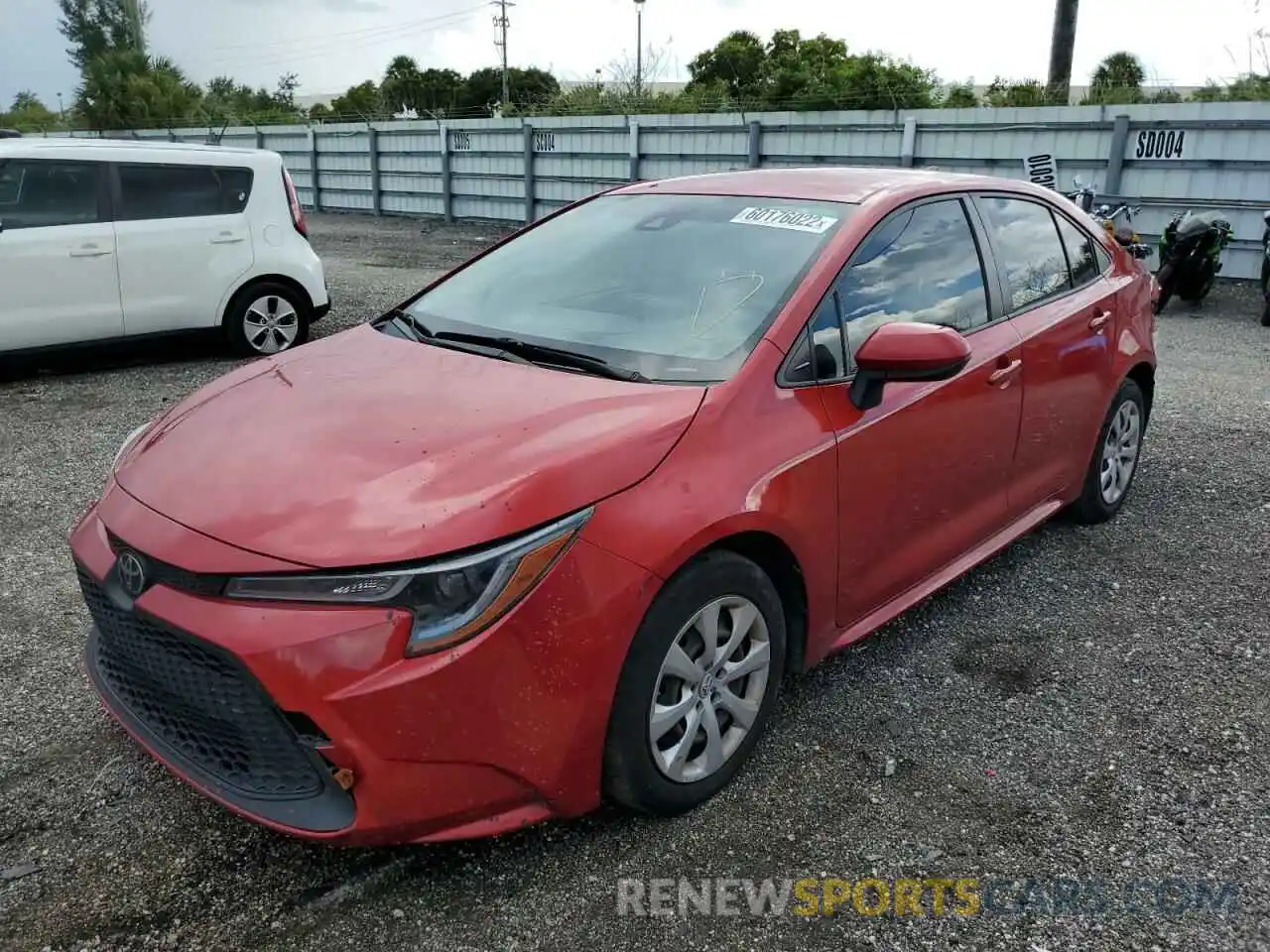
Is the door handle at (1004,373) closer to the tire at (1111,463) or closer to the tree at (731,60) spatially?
the tire at (1111,463)

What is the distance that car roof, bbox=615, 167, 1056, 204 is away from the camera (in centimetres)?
338

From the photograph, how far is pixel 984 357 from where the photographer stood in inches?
135

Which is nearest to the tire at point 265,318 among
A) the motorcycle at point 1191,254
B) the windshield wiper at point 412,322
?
the windshield wiper at point 412,322

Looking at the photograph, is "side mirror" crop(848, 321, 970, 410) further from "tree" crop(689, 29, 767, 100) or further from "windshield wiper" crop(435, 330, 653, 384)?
"tree" crop(689, 29, 767, 100)

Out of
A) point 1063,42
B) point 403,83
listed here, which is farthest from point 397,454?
point 403,83

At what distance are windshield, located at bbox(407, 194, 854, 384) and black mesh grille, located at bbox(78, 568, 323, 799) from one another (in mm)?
1267

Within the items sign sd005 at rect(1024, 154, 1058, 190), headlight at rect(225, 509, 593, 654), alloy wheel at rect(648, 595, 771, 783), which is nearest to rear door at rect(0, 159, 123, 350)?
headlight at rect(225, 509, 593, 654)

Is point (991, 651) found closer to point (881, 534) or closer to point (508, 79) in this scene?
point (881, 534)

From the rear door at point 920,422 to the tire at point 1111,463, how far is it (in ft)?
3.15

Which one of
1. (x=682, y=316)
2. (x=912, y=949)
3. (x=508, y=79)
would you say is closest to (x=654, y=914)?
(x=912, y=949)

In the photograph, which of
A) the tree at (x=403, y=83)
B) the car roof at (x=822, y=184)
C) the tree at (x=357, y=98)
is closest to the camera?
the car roof at (x=822, y=184)

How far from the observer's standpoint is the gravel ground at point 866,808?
2.29 meters

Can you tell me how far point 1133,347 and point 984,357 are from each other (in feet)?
4.84

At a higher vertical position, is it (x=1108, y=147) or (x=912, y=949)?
(x=1108, y=147)
